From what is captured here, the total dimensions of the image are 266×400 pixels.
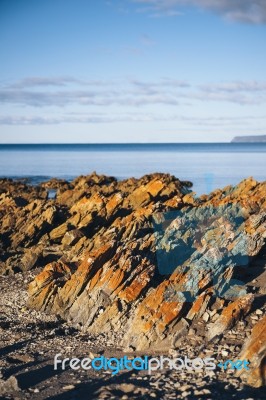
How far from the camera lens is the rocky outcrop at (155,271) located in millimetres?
17203

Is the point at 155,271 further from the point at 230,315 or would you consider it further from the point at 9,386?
the point at 9,386

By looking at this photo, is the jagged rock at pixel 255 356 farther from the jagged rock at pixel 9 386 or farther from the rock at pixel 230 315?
the jagged rock at pixel 9 386

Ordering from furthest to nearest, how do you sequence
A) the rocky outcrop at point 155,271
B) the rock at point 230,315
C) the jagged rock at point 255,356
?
the rocky outcrop at point 155,271 → the rock at point 230,315 → the jagged rock at point 255,356

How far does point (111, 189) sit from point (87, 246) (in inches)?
707

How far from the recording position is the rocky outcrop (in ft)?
56.4

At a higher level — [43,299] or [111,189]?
[111,189]

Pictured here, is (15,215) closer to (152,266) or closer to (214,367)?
(152,266)

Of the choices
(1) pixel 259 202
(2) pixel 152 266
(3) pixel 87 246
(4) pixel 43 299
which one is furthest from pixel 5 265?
(1) pixel 259 202

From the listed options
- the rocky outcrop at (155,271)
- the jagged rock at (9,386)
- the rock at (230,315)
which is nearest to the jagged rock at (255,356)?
the rocky outcrop at (155,271)

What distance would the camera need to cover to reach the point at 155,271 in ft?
67.5

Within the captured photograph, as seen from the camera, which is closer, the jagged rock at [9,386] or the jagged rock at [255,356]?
the jagged rock at [255,356]

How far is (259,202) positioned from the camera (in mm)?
28000

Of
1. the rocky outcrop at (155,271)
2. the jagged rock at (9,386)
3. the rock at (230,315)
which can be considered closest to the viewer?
the jagged rock at (9,386)

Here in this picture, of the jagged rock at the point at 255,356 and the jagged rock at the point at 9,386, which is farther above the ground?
the jagged rock at the point at 255,356
